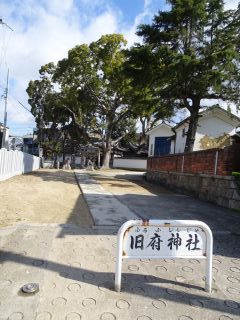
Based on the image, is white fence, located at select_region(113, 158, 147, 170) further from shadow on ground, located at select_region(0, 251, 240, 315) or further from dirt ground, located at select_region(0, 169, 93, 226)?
shadow on ground, located at select_region(0, 251, 240, 315)

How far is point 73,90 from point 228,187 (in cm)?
2700

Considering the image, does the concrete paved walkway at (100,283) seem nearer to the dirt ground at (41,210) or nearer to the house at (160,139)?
the dirt ground at (41,210)

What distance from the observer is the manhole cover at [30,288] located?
3686 millimetres

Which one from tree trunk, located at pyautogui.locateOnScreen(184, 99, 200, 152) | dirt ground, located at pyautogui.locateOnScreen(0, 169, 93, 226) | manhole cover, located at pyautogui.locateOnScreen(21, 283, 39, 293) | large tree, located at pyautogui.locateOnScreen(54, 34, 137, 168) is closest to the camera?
manhole cover, located at pyautogui.locateOnScreen(21, 283, 39, 293)

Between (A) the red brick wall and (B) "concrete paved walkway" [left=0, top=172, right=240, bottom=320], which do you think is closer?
(B) "concrete paved walkway" [left=0, top=172, right=240, bottom=320]

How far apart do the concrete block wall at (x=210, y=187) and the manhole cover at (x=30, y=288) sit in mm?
7684

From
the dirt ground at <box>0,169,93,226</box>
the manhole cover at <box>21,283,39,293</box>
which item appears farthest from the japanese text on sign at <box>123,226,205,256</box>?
the dirt ground at <box>0,169,93,226</box>

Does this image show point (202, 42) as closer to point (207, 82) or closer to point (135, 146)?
point (207, 82)

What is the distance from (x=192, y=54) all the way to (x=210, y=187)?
23.9ft

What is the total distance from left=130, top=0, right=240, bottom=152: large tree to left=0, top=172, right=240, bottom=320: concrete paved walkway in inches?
431

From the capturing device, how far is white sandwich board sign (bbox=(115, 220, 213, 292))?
379 cm

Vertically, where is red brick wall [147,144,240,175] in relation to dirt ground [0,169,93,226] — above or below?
above

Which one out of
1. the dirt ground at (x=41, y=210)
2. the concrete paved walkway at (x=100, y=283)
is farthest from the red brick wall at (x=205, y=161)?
the concrete paved walkway at (x=100, y=283)

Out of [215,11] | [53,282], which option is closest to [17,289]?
[53,282]
